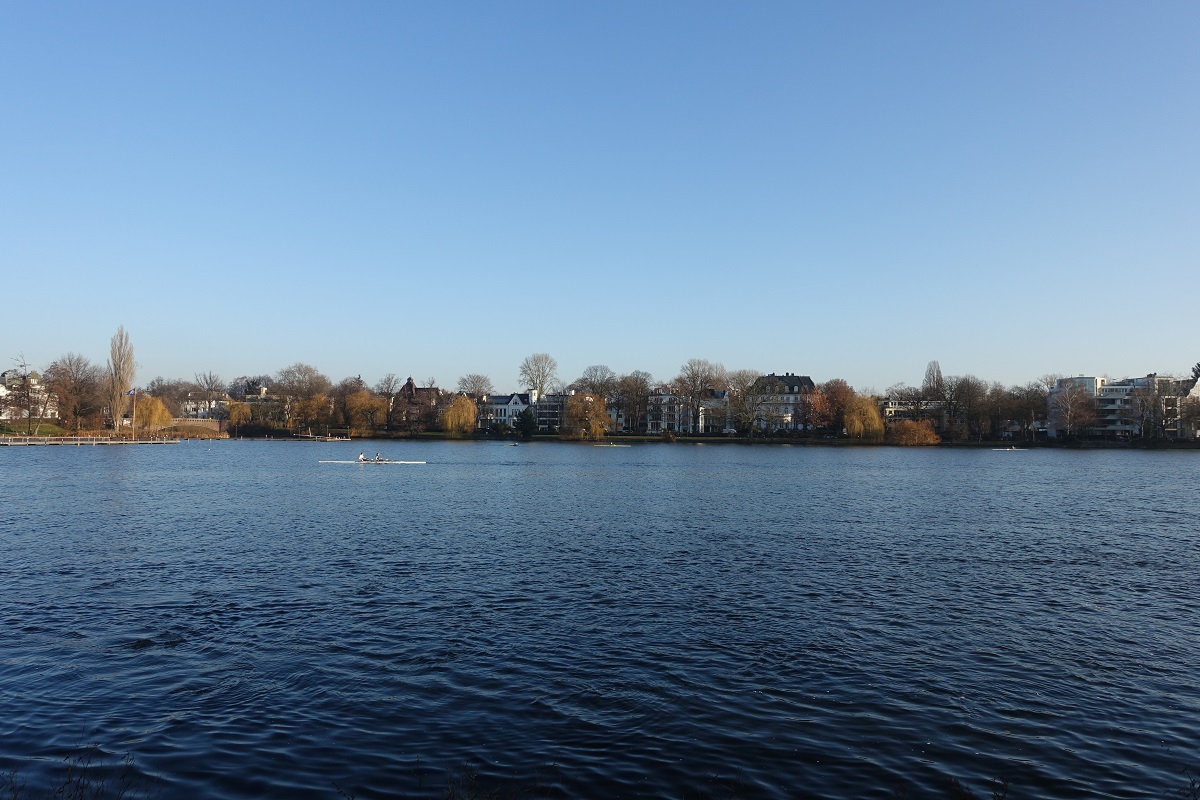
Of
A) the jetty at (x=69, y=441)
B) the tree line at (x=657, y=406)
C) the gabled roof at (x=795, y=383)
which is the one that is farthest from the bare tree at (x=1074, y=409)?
the jetty at (x=69, y=441)

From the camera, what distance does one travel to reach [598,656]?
15.3 metres

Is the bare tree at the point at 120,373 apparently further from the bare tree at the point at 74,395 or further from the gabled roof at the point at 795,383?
the gabled roof at the point at 795,383

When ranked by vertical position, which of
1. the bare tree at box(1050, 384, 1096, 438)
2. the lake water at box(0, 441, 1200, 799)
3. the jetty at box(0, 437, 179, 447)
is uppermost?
the bare tree at box(1050, 384, 1096, 438)

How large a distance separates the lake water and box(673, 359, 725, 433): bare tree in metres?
115

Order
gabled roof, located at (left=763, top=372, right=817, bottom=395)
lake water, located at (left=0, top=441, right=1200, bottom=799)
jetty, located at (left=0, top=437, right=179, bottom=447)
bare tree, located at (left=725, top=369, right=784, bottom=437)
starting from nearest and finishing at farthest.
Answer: lake water, located at (left=0, top=441, right=1200, bottom=799) < jetty, located at (left=0, top=437, right=179, bottom=447) < bare tree, located at (left=725, top=369, right=784, bottom=437) < gabled roof, located at (left=763, top=372, right=817, bottom=395)

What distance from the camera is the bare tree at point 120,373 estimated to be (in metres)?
115

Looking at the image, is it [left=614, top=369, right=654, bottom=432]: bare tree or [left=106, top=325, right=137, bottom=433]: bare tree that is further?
[left=614, top=369, right=654, bottom=432]: bare tree

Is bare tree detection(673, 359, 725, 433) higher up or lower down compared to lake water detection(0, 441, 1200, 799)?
higher up

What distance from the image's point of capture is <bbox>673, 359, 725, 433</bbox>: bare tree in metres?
150

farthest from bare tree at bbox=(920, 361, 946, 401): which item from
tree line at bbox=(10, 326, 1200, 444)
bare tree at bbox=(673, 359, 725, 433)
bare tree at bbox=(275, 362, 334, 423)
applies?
bare tree at bbox=(275, 362, 334, 423)

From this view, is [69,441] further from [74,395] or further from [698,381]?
[698,381]

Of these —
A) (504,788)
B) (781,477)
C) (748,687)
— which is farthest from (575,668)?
(781,477)

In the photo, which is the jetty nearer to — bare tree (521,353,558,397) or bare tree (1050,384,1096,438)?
bare tree (521,353,558,397)

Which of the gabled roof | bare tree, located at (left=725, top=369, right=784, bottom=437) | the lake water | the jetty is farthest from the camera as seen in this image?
the gabled roof
